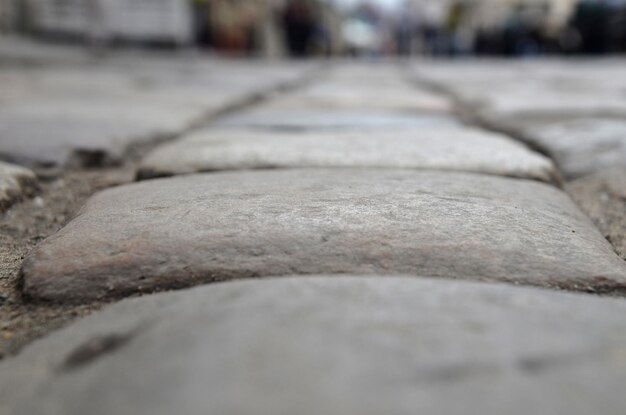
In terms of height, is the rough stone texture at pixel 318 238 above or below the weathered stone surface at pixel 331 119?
above

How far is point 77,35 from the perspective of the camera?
7.02 metres

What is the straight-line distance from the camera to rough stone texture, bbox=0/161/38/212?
3.09 ft

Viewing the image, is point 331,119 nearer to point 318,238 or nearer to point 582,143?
point 582,143

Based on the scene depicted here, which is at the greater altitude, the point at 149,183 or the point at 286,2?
the point at 286,2

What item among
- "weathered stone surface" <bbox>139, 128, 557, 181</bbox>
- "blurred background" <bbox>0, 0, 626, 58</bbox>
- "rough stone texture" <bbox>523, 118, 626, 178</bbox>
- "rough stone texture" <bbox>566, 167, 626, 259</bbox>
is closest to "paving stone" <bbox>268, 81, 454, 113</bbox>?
"rough stone texture" <bbox>523, 118, 626, 178</bbox>

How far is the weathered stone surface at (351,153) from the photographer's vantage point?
3.50ft

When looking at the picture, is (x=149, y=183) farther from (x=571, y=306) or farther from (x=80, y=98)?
(x=80, y=98)

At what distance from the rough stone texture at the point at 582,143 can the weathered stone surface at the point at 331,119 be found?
0.91 feet

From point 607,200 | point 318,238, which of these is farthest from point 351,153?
point 318,238

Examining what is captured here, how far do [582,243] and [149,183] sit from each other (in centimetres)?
58

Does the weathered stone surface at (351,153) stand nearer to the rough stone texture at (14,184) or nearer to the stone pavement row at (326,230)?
the stone pavement row at (326,230)

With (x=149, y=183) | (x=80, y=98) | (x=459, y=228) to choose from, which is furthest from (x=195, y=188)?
(x=80, y=98)

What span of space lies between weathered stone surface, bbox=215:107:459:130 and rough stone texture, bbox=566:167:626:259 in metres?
0.54

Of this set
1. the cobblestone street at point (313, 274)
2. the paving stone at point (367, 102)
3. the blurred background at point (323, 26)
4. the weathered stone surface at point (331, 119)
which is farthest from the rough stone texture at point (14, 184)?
the blurred background at point (323, 26)
